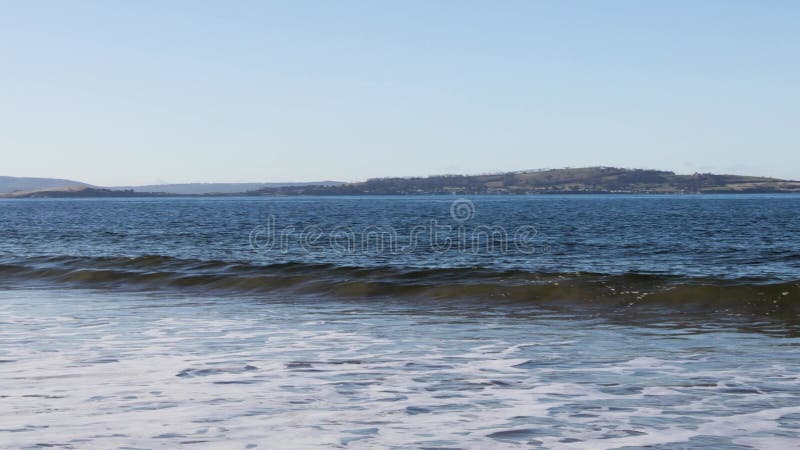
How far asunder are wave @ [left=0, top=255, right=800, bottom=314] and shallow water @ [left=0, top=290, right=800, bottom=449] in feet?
13.1

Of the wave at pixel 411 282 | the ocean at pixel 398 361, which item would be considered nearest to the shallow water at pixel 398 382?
the ocean at pixel 398 361

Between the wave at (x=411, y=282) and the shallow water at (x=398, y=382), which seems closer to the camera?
the shallow water at (x=398, y=382)

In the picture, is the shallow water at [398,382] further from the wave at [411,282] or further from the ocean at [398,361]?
the wave at [411,282]

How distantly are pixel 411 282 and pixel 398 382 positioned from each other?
56.9 feet

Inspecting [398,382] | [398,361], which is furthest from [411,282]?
[398,382]

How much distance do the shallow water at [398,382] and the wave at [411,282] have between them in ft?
13.1

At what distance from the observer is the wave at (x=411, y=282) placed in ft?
81.9

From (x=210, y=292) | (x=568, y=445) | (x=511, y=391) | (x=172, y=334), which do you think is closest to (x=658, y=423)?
(x=568, y=445)

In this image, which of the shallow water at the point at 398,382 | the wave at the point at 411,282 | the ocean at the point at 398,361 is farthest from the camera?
the wave at the point at 411,282

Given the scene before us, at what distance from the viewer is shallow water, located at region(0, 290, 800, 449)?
10.1 metres

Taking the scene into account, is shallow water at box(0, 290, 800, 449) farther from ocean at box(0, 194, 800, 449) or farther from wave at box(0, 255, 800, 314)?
wave at box(0, 255, 800, 314)

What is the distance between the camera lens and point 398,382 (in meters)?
13.0

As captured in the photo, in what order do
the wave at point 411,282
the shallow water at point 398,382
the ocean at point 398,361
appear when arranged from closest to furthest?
the shallow water at point 398,382, the ocean at point 398,361, the wave at point 411,282

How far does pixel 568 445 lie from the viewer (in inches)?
380
